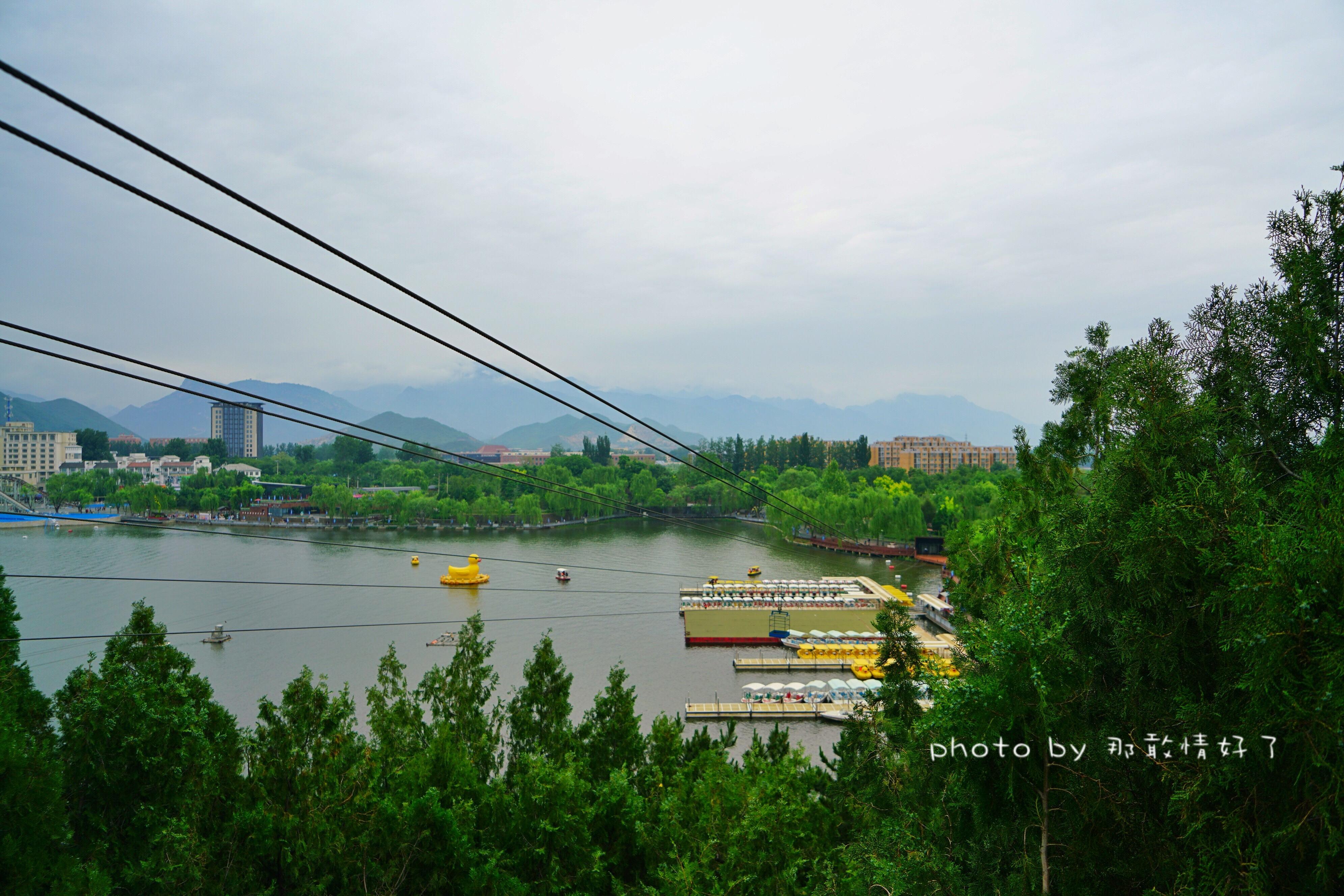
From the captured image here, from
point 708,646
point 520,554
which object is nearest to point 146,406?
point 520,554

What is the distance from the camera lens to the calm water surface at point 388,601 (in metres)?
11.5

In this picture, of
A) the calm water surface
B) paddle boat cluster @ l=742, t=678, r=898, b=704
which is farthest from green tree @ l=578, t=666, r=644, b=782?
paddle boat cluster @ l=742, t=678, r=898, b=704

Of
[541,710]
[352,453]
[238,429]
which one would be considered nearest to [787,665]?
[541,710]

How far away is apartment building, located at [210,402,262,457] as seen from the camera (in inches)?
3376

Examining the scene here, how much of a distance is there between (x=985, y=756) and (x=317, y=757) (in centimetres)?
451

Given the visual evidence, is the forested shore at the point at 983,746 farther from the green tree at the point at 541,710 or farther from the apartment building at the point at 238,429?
the apartment building at the point at 238,429

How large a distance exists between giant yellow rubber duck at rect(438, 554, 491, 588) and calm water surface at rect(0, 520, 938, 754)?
30 centimetres

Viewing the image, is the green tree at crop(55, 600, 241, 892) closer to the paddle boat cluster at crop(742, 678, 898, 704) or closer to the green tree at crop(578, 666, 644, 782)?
the green tree at crop(578, 666, 644, 782)

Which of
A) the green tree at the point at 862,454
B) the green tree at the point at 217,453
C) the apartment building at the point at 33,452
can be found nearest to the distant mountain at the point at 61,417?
the apartment building at the point at 33,452

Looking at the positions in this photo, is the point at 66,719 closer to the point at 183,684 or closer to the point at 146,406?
the point at 183,684

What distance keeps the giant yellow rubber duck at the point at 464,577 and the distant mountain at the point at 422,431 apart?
380ft

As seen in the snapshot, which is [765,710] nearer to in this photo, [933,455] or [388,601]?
[388,601]

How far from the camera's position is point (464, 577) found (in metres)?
18.4

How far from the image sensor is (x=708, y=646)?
14109 millimetres
